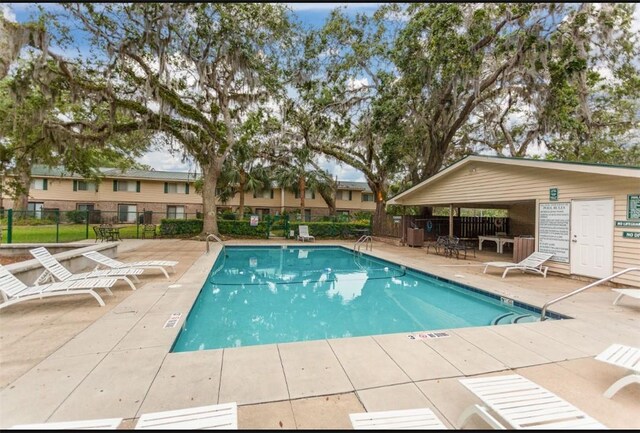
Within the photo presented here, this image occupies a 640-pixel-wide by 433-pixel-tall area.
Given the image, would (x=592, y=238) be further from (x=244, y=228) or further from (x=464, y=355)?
(x=244, y=228)

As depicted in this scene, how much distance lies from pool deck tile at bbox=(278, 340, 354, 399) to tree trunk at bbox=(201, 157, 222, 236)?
534 inches

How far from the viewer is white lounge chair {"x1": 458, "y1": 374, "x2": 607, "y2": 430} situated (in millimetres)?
1895

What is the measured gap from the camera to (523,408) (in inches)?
80.4

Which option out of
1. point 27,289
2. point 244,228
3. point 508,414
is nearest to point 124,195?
point 244,228

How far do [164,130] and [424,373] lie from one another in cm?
1535

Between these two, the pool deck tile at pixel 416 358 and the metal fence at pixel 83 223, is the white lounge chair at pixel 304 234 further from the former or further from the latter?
the pool deck tile at pixel 416 358

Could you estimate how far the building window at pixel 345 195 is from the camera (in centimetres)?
3116

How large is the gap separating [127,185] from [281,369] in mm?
27999

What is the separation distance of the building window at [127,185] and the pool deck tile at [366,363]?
1075 inches

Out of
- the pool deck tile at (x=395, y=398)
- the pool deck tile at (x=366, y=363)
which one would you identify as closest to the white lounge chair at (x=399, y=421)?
the pool deck tile at (x=395, y=398)

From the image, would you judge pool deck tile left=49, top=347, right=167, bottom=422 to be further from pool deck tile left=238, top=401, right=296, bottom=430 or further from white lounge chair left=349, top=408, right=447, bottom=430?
white lounge chair left=349, top=408, right=447, bottom=430

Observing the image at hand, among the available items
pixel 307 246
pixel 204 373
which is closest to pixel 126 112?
pixel 307 246

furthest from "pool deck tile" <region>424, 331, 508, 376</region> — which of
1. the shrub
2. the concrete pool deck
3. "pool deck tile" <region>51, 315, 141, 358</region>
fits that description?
the shrub

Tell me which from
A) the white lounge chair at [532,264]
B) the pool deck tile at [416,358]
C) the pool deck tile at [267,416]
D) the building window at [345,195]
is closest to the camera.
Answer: the pool deck tile at [267,416]
